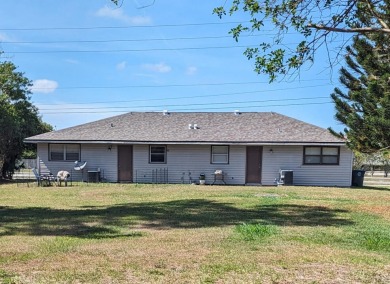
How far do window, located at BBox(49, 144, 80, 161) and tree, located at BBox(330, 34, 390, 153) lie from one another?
14.2 metres

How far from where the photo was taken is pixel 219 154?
22.2 meters

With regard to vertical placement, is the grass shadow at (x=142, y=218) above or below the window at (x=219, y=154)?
below

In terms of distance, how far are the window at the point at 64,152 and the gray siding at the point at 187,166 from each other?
336 cm

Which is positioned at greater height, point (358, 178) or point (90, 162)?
point (90, 162)

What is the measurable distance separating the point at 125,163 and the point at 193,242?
16188mm

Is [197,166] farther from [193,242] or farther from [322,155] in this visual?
[193,242]

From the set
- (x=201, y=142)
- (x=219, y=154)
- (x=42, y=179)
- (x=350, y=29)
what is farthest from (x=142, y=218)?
(x=219, y=154)

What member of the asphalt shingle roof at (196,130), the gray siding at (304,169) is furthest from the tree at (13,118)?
the gray siding at (304,169)

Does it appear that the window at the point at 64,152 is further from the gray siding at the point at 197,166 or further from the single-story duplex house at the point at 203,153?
the gray siding at the point at 197,166

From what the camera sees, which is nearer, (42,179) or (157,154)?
(42,179)

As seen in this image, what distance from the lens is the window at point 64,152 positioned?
22.8 meters

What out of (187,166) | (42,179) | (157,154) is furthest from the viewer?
(157,154)

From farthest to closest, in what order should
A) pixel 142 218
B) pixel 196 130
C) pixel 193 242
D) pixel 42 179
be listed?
1. pixel 196 130
2. pixel 42 179
3. pixel 142 218
4. pixel 193 242

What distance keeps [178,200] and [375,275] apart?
958 centimetres
